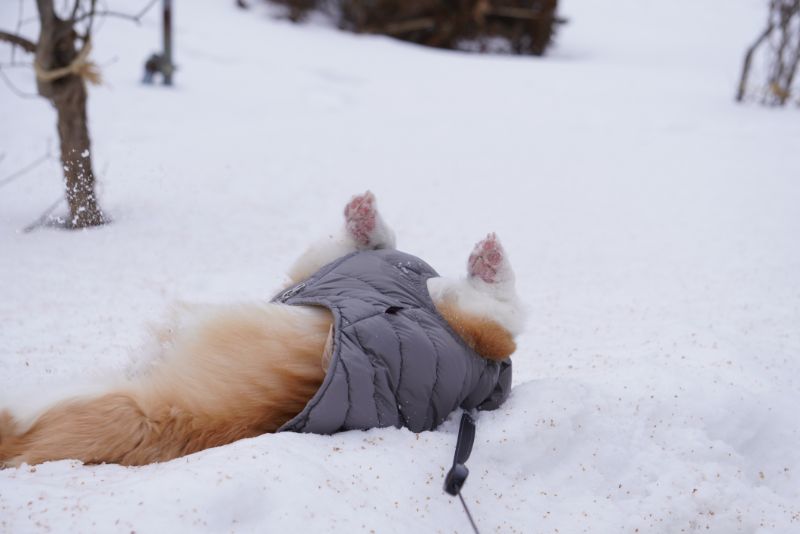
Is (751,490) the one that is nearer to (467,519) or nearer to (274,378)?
(467,519)

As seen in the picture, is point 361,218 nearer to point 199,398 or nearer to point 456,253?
point 199,398

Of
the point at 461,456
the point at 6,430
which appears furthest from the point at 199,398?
the point at 461,456

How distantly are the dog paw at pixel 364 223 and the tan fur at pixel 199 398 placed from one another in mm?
438

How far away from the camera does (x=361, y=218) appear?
2.03m

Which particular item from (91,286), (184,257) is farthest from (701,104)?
(91,286)

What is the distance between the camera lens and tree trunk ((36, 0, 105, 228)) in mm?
3441

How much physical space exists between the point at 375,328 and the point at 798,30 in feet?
24.0

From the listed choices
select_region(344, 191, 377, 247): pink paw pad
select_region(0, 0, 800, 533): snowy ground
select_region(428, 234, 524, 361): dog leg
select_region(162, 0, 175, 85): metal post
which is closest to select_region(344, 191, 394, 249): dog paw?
select_region(344, 191, 377, 247): pink paw pad

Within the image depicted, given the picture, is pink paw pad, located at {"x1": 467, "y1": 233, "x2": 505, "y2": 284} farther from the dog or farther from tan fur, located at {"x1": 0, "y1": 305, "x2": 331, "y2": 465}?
tan fur, located at {"x1": 0, "y1": 305, "x2": 331, "y2": 465}

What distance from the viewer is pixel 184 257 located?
3514mm

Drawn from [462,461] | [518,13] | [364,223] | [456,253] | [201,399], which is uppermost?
[518,13]

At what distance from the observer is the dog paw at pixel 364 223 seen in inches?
79.8

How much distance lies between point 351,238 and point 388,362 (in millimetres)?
623

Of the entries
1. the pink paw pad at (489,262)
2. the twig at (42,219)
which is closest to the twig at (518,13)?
the twig at (42,219)
